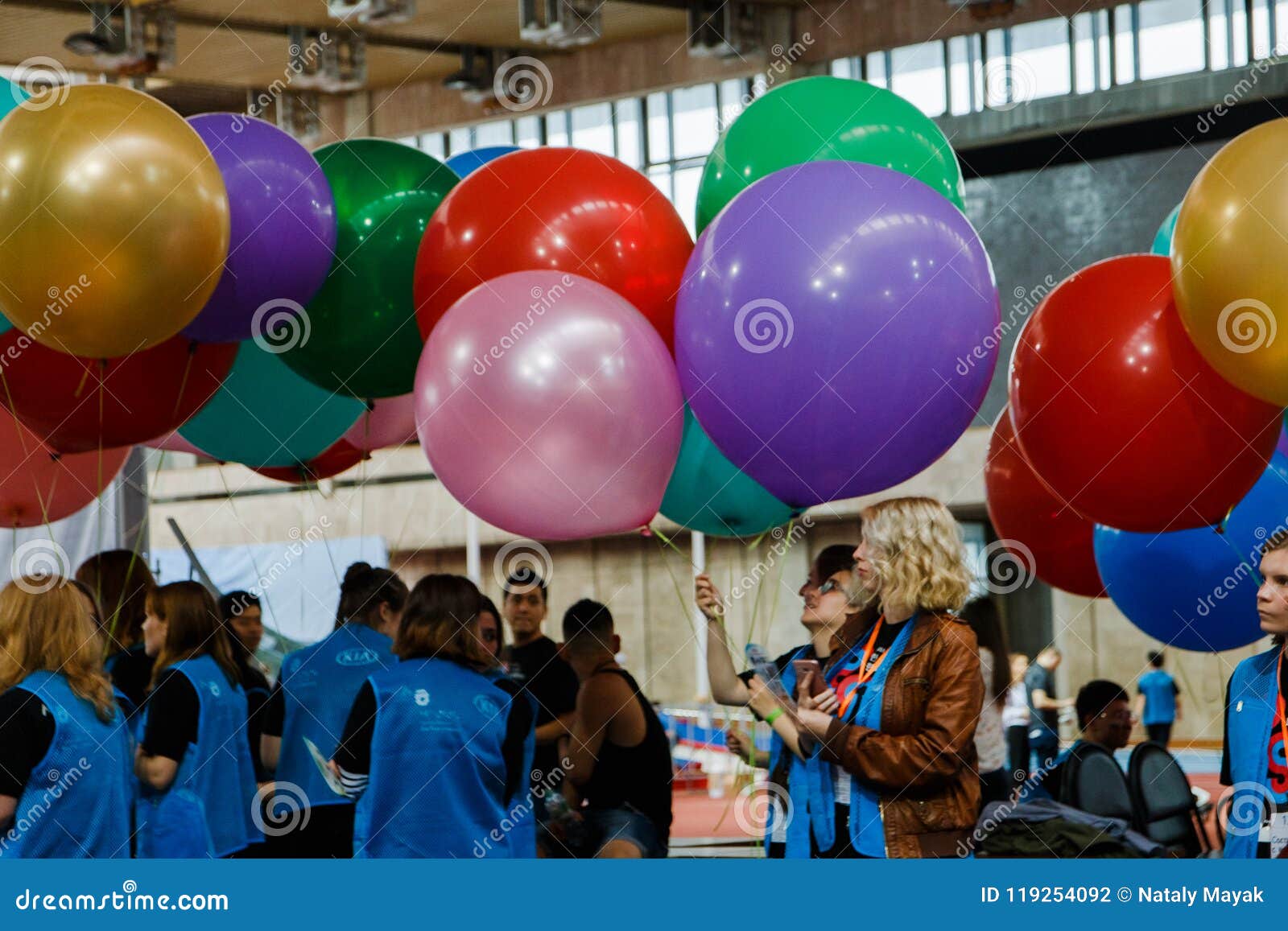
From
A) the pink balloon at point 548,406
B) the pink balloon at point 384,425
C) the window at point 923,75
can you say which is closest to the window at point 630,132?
the window at point 923,75

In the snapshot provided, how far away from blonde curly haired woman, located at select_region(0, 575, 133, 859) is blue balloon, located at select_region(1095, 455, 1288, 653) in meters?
2.55

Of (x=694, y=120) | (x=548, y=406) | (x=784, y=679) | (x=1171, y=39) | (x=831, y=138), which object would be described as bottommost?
(x=784, y=679)

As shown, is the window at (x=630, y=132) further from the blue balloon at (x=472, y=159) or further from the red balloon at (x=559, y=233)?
the red balloon at (x=559, y=233)

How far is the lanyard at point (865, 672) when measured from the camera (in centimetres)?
298

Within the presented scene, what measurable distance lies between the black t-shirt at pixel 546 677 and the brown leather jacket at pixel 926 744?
162cm

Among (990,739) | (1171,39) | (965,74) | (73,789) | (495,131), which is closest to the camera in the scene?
(73,789)

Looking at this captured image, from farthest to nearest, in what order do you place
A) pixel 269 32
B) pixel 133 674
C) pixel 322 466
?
pixel 269 32 < pixel 322 466 < pixel 133 674

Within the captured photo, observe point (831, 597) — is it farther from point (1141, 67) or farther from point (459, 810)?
point (1141, 67)

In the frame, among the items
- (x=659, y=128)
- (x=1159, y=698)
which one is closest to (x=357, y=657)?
(x=1159, y=698)

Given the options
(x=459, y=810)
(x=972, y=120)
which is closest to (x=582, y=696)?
(x=459, y=810)

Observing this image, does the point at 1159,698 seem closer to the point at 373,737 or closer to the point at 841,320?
the point at 841,320

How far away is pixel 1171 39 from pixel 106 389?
10691mm

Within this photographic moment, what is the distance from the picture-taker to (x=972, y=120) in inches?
514

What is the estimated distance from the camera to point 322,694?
4062 millimetres
